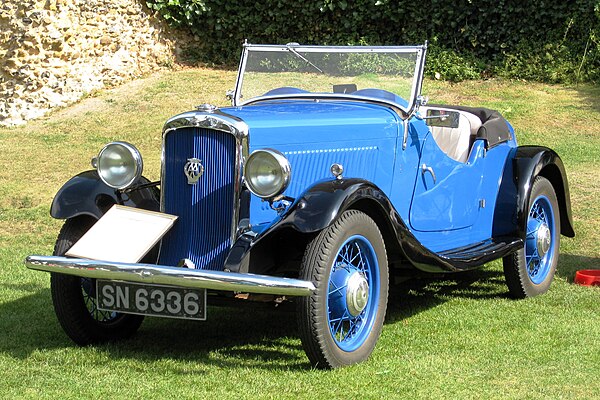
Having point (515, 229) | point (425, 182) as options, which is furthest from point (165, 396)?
point (515, 229)

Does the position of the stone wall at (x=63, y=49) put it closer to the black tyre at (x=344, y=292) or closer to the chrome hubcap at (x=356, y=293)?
the black tyre at (x=344, y=292)

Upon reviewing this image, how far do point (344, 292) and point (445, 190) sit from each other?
64.2 inches

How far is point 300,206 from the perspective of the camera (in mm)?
4773

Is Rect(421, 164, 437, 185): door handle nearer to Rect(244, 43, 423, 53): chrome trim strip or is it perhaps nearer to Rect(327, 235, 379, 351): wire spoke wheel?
Rect(244, 43, 423, 53): chrome trim strip

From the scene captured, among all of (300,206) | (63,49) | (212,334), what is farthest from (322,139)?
(63,49)

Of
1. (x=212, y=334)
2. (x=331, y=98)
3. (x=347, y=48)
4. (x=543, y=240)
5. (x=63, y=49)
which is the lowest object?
(x=212, y=334)

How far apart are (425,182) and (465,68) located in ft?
32.3

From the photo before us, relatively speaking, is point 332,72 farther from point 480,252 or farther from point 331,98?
point 480,252

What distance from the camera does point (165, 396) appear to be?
4.42 meters

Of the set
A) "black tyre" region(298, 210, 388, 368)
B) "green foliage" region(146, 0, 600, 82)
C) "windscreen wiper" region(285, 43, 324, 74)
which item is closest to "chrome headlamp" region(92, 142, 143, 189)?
"black tyre" region(298, 210, 388, 368)

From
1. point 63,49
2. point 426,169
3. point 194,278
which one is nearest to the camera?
point 194,278

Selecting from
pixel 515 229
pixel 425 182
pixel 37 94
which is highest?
pixel 425 182

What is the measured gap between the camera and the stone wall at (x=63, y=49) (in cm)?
1412

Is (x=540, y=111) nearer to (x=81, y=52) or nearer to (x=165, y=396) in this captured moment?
(x=81, y=52)
